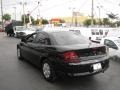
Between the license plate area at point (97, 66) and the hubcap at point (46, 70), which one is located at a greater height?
the license plate area at point (97, 66)

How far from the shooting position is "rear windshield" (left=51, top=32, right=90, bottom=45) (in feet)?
22.2

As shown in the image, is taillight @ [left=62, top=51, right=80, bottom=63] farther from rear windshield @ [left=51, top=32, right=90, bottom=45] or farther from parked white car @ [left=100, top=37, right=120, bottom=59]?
parked white car @ [left=100, top=37, right=120, bottom=59]

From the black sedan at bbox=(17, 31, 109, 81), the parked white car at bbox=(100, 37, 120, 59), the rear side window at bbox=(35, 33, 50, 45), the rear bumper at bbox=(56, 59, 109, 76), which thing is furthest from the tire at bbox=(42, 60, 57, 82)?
the parked white car at bbox=(100, 37, 120, 59)

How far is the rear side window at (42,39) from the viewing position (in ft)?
23.0

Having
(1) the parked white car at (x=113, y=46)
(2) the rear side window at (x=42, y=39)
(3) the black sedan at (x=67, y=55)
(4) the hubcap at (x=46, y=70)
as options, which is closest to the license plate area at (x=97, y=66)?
(3) the black sedan at (x=67, y=55)

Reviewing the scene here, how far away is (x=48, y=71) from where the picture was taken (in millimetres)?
6672

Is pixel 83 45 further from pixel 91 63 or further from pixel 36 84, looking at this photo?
pixel 36 84

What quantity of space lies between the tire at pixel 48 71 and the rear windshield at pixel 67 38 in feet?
2.41

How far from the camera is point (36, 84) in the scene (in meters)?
6.36

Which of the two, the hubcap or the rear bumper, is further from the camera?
the hubcap

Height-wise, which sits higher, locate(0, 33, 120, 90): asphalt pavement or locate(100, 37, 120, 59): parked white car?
locate(100, 37, 120, 59): parked white car

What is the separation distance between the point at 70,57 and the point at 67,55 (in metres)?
0.10

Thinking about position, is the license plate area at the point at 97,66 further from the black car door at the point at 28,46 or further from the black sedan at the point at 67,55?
the black car door at the point at 28,46

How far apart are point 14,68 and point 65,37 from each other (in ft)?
8.58
